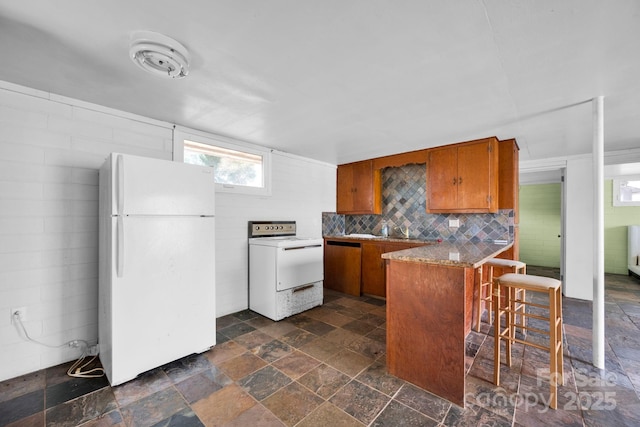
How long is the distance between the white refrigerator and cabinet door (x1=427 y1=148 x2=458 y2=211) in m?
2.75

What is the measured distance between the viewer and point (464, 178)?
334cm

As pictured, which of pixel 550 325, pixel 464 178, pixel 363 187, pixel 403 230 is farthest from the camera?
pixel 363 187

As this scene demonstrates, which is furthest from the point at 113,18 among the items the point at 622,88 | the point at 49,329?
the point at 622,88

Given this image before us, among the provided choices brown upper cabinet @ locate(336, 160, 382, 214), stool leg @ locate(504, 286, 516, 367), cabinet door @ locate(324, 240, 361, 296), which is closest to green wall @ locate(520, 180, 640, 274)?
brown upper cabinet @ locate(336, 160, 382, 214)

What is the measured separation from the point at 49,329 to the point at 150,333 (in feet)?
2.82

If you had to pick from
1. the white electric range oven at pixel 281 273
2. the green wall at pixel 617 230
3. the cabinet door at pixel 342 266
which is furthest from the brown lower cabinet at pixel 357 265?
the green wall at pixel 617 230

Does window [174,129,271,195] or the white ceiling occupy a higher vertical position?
the white ceiling

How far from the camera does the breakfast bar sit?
5.57 feet

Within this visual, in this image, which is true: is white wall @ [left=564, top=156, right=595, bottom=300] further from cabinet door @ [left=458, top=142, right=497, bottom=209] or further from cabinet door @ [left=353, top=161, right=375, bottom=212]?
cabinet door @ [left=353, top=161, right=375, bottom=212]

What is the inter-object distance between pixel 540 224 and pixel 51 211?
8358 mm

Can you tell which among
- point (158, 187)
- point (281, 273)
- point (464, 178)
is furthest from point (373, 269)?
point (158, 187)

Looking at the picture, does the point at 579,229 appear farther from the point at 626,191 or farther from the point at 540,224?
the point at 626,191

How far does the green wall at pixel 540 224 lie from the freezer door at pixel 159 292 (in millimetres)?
7122

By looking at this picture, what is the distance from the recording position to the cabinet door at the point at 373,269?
12.5 ft
